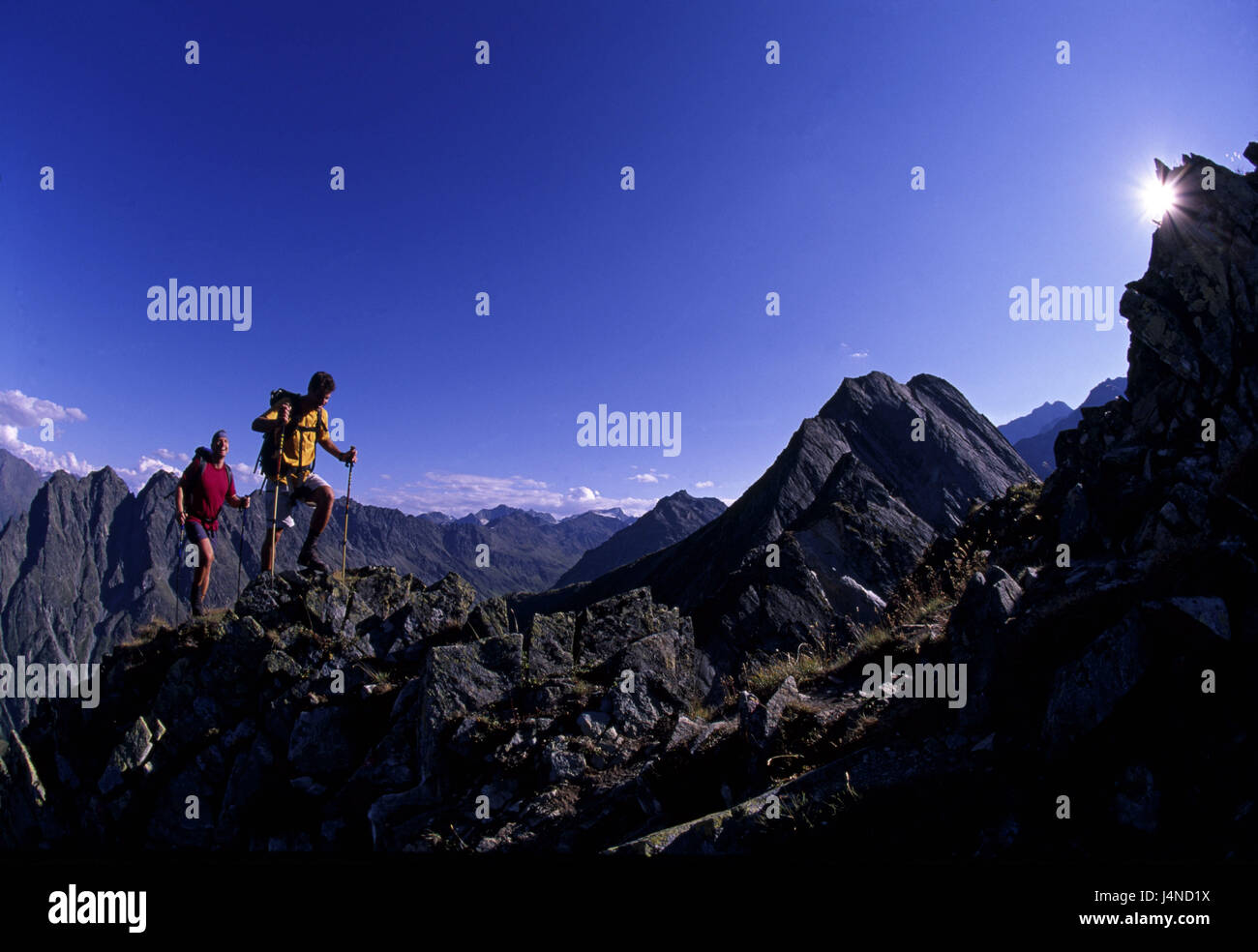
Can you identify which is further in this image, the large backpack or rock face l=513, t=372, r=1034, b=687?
rock face l=513, t=372, r=1034, b=687

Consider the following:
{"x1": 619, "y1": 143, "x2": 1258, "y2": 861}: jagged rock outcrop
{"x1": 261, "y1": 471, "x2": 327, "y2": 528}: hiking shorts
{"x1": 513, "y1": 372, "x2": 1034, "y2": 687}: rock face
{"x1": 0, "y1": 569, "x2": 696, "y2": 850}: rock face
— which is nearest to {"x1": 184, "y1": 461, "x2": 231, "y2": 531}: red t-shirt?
{"x1": 261, "y1": 471, "x2": 327, "y2": 528}: hiking shorts

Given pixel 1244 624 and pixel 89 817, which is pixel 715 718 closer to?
pixel 1244 624

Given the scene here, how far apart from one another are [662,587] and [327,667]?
200 ft

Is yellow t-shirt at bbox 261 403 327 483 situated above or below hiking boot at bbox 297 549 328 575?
above

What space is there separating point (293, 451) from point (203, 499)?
2.71 meters

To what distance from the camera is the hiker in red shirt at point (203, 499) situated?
44.4ft

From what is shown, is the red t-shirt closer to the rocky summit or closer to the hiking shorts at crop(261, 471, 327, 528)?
the hiking shorts at crop(261, 471, 327, 528)

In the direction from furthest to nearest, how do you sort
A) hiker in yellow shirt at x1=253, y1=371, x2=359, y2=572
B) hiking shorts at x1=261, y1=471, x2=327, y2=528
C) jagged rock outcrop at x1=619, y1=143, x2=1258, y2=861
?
1. hiking shorts at x1=261, y1=471, x2=327, y2=528
2. hiker in yellow shirt at x1=253, y1=371, x2=359, y2=572
3. jagged rock outcrop at x1=619, y1=143, x2=1258, y2=861

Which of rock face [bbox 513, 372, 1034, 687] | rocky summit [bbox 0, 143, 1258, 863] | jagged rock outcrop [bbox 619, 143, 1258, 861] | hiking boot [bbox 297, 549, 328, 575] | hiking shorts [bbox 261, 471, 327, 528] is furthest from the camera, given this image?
rock face [bbox 513, 372, 1034, 687]

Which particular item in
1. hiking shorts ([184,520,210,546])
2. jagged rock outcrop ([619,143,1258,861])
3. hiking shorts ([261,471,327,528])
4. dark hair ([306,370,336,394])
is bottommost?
jagged rock outcrop ([619,143,1258,861])

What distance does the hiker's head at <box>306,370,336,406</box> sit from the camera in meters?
13.5

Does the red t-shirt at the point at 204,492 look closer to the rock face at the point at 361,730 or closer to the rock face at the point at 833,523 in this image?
the rock face at the point at 361,730

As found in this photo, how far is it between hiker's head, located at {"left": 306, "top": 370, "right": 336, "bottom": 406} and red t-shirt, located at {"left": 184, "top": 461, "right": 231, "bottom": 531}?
3.34 metres
